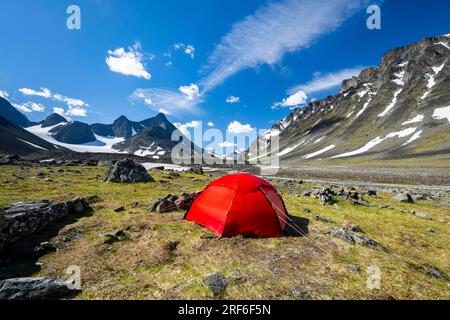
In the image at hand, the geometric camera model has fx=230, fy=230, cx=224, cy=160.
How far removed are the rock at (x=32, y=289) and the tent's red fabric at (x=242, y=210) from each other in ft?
21.2

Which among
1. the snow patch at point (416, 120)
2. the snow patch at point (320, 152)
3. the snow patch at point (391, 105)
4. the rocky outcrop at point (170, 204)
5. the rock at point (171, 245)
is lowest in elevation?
the rock at point (171, 245)

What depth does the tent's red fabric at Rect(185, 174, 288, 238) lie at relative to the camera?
11.4 meters

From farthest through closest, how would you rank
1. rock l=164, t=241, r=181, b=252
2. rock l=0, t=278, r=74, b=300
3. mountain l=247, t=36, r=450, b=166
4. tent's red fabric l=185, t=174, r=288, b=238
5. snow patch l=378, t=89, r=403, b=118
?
1. snow patch l=378, t=89, r=403, b=118
2. mountain l=247, t=36, r=450, b=166
3. tent's red fabric l=185, t=174, r=288, b=238
4. rock l=164, t=241, r=181, b=252
5. rock l=0, t=278, r=74, b=300

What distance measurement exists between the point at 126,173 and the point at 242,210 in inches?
937

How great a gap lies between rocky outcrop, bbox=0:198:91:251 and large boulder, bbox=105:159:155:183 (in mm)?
16885

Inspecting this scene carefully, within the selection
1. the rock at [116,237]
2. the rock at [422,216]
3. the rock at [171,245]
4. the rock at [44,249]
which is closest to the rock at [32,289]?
the rock at [44,249]

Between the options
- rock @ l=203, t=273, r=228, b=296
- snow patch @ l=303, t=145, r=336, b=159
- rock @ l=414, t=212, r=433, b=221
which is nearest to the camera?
rock @ l=203, t=273, r=228, b=296

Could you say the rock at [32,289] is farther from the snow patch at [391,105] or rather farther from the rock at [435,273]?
the snow patch at [391,105]

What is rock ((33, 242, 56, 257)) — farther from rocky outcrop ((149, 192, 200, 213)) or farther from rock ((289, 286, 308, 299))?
rock ((289, 286, 308, 299))

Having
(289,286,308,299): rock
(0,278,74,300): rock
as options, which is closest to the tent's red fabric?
(289,286,308,299): rock

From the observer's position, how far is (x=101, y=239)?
10.5m

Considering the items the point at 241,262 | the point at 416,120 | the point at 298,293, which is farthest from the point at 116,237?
the point at 416,120

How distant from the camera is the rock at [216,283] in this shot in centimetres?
711

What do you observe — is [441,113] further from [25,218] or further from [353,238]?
[25,218]
